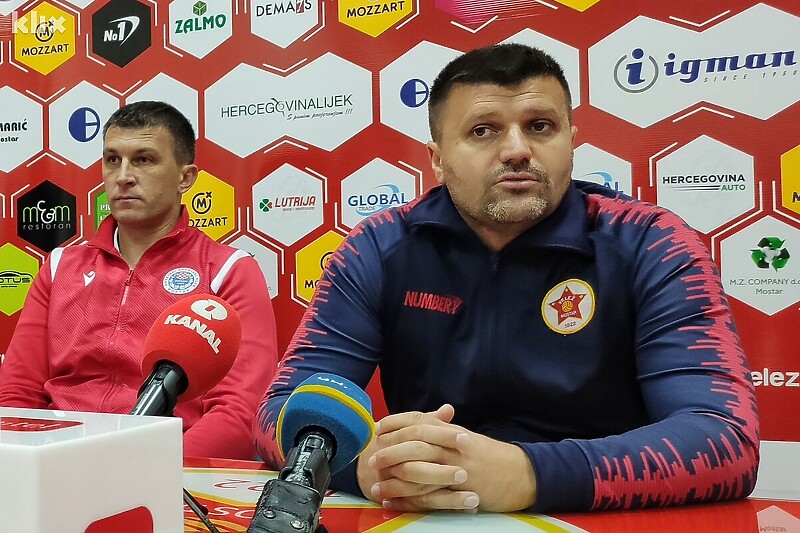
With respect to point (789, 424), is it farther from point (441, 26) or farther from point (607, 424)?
point (441, 26)

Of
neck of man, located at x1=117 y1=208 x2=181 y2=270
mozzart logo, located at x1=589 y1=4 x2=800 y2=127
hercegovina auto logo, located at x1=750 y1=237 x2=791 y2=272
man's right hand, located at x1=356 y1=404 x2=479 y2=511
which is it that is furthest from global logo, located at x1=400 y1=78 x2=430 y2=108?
man's right hand, located at x1=356 y1=404 x2=479 y2=511

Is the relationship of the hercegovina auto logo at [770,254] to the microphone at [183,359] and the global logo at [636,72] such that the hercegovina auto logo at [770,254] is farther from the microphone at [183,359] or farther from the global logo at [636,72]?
the microphone at [183,359]

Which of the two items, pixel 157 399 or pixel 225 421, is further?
pixel 225 421

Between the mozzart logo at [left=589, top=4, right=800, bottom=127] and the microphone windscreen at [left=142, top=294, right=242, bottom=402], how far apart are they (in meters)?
1.45

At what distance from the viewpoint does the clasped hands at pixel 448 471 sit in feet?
2.64

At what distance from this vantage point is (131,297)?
1910mm

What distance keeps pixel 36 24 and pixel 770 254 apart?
7.70ft

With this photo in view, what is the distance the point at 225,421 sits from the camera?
5.56ft

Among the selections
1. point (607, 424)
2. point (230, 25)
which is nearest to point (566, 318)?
point (607, 424)

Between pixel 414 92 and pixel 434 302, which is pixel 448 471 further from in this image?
pixel 414 92

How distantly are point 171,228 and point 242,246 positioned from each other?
277 millimetres

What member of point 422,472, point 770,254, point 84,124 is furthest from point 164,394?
point 84,124

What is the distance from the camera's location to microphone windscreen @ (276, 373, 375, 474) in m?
0.65

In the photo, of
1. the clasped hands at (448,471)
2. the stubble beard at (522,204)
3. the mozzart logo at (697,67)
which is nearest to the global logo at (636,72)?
the mozzart logo at (697,67)
